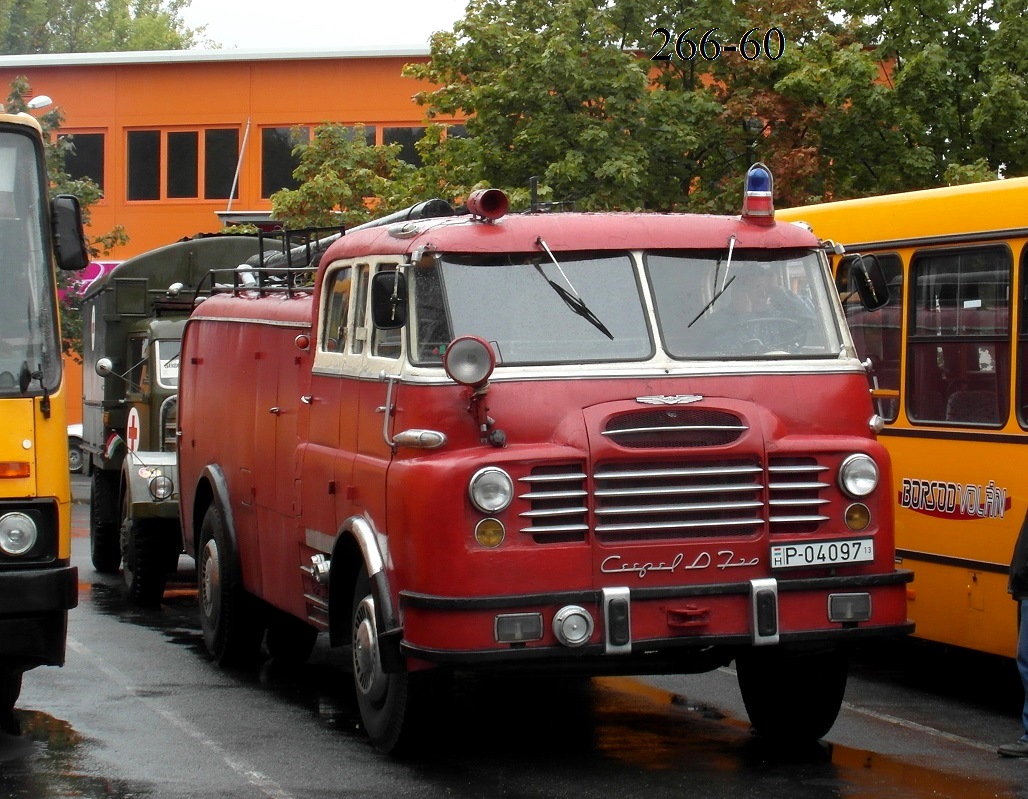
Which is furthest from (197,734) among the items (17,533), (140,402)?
(140,402)

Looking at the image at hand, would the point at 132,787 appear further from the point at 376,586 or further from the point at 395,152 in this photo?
the point at 395,152

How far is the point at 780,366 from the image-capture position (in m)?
8.10

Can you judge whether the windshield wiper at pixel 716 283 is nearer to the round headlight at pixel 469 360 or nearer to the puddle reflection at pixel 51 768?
the round headlight at pixel 469 360

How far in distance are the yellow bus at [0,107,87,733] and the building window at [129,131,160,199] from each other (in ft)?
129

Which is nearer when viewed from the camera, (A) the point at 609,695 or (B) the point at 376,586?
(B) the point at 376,586

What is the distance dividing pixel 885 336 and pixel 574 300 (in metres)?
3.03

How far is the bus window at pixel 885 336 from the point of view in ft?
34.0

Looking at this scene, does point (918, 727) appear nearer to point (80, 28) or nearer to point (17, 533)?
point (17, 533)

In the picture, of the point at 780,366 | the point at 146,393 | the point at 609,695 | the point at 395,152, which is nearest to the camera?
the point at 780,366

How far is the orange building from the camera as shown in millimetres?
45219

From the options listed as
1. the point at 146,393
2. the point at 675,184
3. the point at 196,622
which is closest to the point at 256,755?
the point at 196,622

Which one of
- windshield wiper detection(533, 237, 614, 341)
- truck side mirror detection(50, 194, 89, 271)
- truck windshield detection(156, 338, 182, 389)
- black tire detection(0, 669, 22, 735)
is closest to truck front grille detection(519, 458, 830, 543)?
windshield wiper detection(533, 237, 614, 341)

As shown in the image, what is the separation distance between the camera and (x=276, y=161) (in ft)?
152

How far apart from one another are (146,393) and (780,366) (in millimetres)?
8346
